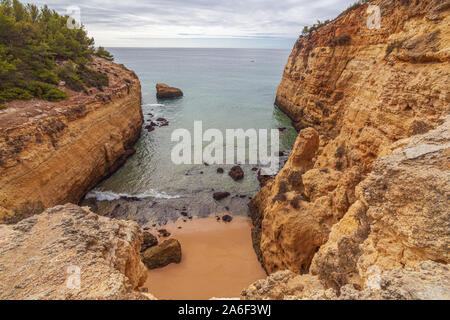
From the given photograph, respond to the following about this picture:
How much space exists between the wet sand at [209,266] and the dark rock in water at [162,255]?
0.31m

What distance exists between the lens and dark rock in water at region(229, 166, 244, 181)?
2136 centimetres

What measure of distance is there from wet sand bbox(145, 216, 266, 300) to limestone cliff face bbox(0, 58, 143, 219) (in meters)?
7.49

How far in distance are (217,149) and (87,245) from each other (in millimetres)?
22938

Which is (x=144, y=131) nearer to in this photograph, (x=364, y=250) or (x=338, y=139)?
(x=338, y=139)

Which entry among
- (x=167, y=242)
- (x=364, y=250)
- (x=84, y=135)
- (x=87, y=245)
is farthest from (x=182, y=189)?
(x=364, y=250)

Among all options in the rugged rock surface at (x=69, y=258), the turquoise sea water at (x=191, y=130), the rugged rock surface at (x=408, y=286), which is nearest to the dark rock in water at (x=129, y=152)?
the turquoise sea water at (x=191, y=130)

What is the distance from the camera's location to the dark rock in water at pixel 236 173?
21362mm

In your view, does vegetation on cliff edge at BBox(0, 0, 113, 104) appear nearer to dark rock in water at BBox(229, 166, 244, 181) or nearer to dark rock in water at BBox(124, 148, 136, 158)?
dark rock in water at BBox(124, 148, 136, 158)

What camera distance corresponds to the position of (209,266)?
12703mm

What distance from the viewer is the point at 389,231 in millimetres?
4703

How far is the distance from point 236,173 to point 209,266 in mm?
10372

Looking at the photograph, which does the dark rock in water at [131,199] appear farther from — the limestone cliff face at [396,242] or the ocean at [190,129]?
the limestone cliff face at [396,242]

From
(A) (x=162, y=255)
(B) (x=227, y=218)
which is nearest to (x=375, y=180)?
(A) (x=162, y=255)

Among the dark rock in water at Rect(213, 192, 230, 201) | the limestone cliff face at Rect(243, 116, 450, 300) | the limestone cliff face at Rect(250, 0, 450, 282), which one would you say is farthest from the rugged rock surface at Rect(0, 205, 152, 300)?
the dark rock in water at Rect(213, 192, 230, 201)
